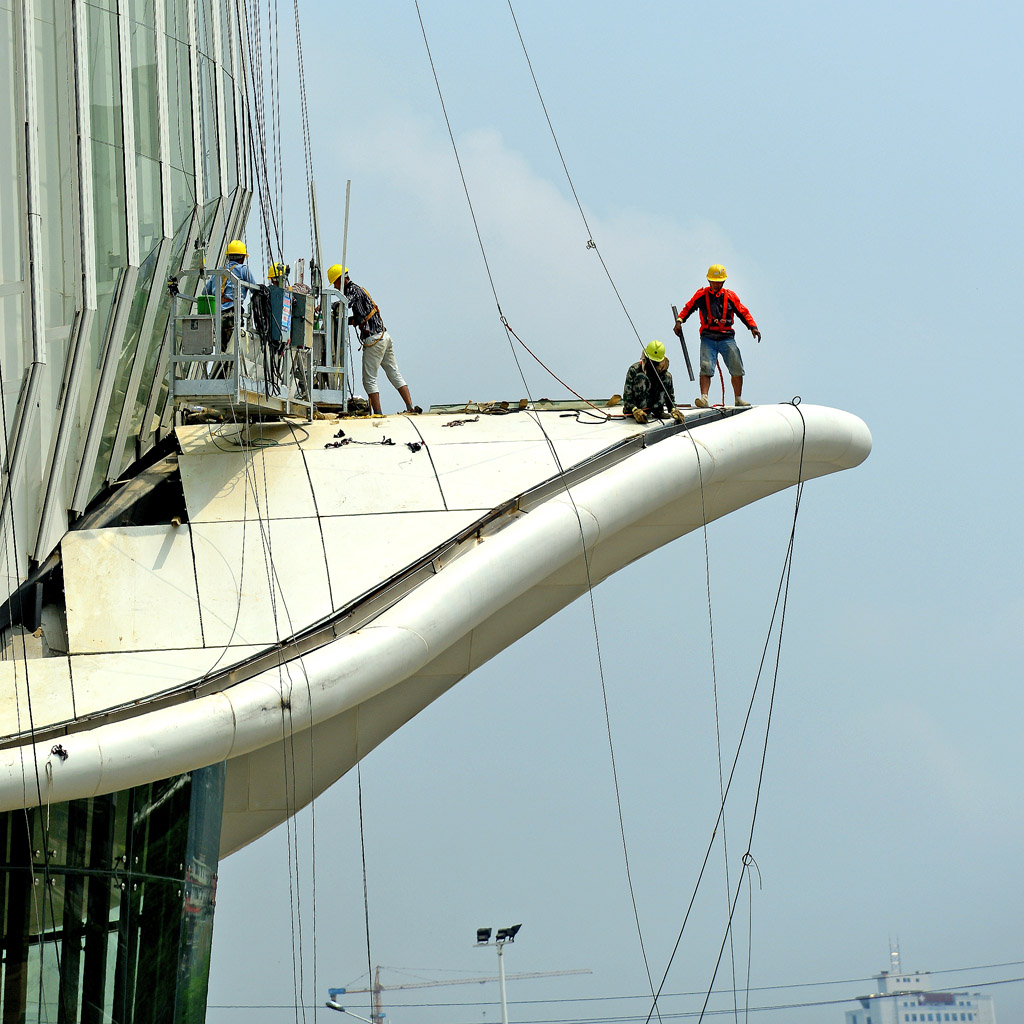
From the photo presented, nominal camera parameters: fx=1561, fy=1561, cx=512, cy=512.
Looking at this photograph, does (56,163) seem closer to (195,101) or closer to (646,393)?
(195,101)

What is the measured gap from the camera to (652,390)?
2258 centimetres

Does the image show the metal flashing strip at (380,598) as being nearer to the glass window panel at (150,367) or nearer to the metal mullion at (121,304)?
the metal mullion at (121,304)

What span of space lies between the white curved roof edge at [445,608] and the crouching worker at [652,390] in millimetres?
867

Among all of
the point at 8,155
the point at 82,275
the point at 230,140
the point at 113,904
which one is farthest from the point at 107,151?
the point at 113,904

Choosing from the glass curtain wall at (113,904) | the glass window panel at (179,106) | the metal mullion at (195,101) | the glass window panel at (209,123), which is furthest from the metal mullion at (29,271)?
the glass window panel at (209,123)

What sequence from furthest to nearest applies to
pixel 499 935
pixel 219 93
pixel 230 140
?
1. pixel 499 935
2. pixel 230 140
3. pixel 219 93

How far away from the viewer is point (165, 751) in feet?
55.2

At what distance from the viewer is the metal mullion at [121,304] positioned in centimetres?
2019

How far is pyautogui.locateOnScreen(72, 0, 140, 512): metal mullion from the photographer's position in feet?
66.2

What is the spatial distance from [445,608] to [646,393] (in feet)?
17.5

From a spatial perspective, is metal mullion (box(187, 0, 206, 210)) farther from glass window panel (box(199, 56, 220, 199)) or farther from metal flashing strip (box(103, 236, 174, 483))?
metal flashing strip (box(103, 236, 174, 483))

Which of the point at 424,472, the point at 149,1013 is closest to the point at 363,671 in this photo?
the point at 424,472

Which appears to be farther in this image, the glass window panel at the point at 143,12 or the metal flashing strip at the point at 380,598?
the glass window panel at the point at 143,12

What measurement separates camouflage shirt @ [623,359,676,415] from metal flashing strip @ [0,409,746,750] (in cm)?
44
